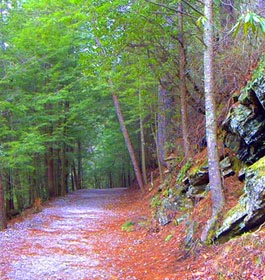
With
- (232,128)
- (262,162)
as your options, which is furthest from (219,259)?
(232,128)

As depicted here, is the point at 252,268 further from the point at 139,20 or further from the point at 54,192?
the point at 54,192

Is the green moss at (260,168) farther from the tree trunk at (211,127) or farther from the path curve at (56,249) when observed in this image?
the path curve at (56,249)

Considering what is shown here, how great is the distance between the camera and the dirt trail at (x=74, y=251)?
598 cm

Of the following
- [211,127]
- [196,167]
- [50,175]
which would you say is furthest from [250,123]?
[50,175]

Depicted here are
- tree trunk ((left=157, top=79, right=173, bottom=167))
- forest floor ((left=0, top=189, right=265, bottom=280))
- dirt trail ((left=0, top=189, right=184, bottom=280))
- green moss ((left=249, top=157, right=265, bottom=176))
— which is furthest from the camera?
tree trunk ((left=157, top=79, right=173, bottom=167))

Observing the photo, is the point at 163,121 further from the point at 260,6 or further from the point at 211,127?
the point at 211,127

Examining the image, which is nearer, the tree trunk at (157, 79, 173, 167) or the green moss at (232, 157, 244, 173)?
the green moss at (232, 157, 244, 173)

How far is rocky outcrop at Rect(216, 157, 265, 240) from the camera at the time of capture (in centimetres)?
493

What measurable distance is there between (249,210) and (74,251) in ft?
13.7

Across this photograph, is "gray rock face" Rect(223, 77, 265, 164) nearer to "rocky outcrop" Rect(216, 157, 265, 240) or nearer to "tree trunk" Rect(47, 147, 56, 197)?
"rocky outcrop" Rect(216, 157, 265, 240)

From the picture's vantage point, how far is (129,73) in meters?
13.4

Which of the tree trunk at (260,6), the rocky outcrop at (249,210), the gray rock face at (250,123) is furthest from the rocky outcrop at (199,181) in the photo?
the tree trunk at (260,6)

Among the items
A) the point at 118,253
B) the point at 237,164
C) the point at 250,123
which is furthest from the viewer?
the point at 118,253

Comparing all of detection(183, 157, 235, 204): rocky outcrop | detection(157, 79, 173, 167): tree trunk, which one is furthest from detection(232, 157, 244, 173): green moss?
detection(157, 79, 173, 167): tree trunk
